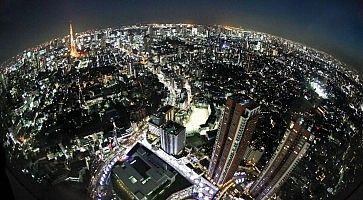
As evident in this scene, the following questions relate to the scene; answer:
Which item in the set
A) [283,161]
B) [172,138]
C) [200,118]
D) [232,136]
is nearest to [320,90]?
[283,161]

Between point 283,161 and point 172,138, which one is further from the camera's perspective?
point 172,138

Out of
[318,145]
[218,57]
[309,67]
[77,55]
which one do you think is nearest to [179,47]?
[218,57]

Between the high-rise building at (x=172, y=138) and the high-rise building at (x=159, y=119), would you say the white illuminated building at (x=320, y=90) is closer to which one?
the high-rise building at (x=172, y=138)

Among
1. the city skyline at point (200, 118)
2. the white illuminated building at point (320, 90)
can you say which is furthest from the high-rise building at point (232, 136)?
the white illuminated building at point (320, 90)

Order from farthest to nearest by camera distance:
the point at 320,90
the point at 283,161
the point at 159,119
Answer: the point at 159,119, the point at 283,161, the point at 320,90

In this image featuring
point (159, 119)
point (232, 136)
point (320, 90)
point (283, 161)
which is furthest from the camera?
point (159, 119)

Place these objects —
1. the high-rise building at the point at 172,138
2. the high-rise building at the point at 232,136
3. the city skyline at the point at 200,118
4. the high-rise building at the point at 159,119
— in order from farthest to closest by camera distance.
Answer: the high-rise building at the point at 159,119, the high-rise building at the point at 172,138, the high-rise building at the point at 232,136, the city skyline at the point at 200,118

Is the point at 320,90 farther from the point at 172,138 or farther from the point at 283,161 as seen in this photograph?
the point at 172,138

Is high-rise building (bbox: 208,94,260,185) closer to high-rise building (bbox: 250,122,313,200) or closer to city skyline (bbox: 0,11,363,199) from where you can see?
city skyline (bbox: 0,11,363,199)

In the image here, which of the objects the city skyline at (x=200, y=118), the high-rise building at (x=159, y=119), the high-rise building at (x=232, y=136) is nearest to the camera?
the city skyline at (x=200, y=118)
